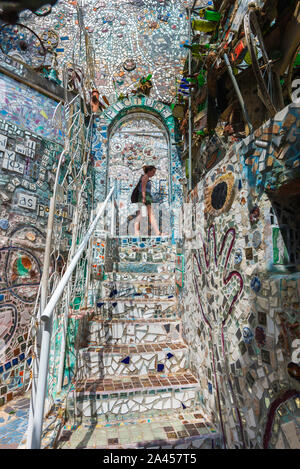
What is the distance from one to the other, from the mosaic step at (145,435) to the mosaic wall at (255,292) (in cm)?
17

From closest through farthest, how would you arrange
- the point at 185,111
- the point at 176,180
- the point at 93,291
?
1. the point at 93,291
2. the point at 185,111
3. the point at 176,180

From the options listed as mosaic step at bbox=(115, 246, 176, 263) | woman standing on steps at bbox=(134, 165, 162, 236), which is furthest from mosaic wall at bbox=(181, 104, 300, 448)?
woman standing on steps at bbox=(134, 165, 162, 236)

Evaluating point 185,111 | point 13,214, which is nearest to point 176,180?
point 185,111

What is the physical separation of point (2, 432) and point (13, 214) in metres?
2.06

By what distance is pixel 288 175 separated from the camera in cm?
131

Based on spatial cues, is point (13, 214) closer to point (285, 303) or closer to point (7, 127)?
point (7, 127)

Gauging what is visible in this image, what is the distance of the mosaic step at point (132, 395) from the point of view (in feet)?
6.99

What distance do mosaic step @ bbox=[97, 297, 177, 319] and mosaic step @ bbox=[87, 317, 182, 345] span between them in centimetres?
16

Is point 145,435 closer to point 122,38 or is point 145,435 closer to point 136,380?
point 136,380

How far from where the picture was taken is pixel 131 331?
2.86 meters

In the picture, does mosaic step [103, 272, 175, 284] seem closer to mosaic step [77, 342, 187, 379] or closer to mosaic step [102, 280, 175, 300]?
mosaic step [102, 280, 175, 300]

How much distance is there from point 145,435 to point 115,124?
214 inches

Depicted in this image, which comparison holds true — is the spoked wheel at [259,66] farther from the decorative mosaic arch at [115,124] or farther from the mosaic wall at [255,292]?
the decorative mosaic arch at [115,124]

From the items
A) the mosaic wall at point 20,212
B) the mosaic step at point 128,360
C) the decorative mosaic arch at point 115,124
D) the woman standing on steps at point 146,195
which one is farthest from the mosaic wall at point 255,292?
the woman standing on steps at point 146,195
